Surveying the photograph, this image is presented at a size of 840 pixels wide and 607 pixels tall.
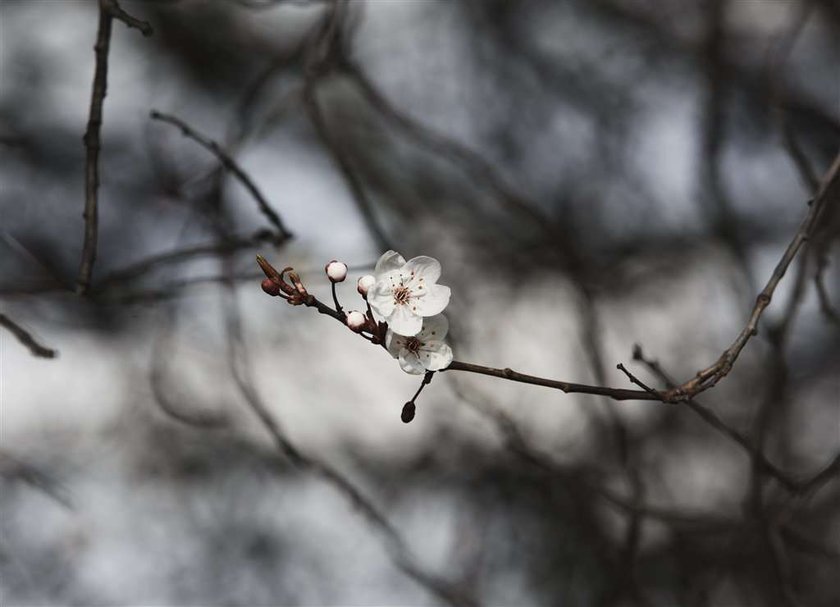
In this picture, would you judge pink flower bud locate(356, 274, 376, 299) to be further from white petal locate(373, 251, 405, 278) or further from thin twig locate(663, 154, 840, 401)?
thin twig locate(663, 154, 840, 401)

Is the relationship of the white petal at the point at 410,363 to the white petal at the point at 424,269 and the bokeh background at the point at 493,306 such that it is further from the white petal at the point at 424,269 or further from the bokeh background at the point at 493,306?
the bokeh background at the point at 493,306

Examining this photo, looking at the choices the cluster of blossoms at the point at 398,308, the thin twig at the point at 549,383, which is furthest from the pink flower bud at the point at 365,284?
the thin twig at the point at 549,383

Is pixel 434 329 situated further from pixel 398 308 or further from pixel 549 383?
pixel 549 383

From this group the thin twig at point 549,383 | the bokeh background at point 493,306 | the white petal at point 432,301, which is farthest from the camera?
the bokeh background at point 493,306

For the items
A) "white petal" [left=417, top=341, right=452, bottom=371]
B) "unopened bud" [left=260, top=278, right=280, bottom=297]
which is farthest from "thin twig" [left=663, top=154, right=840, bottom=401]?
"unopened bud" [left=260, top=278, right=280, bottom=297]

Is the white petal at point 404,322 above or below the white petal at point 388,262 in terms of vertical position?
below

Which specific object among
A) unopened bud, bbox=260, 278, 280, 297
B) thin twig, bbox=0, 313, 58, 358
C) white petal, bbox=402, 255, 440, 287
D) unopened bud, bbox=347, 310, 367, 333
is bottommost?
thin twig, bbox=0, 313, 58, 358
